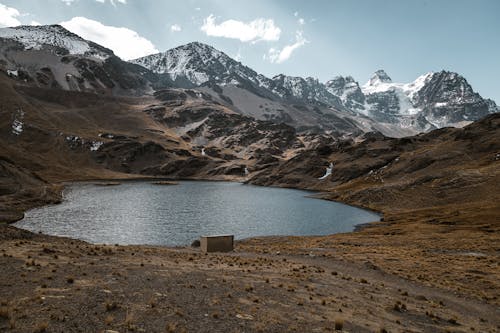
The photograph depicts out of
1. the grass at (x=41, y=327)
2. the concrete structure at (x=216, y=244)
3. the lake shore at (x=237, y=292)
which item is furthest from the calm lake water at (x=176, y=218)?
the grass at (x=41, y=327)

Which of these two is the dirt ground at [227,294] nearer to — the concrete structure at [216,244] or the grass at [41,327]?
the grass at [41,327]

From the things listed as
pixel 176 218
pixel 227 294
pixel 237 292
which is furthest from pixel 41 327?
pixel 176 218

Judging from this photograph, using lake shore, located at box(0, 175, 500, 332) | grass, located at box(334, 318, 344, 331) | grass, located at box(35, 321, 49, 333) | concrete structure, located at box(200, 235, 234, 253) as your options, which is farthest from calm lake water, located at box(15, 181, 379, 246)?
grass, located at box(35, 321, 49, 333)

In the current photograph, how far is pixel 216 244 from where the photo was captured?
53656 mm

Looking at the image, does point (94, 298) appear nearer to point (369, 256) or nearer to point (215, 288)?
point (215, 288)

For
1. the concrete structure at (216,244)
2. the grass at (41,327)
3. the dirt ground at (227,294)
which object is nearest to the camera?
the grass at (41,327)

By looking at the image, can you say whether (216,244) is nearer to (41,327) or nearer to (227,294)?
(227,294)

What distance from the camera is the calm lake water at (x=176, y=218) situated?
83500 mm

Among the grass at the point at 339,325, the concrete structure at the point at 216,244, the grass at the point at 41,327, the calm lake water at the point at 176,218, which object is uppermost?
the calm lake water at the point at 176,218

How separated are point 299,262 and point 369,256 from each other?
40.6ft

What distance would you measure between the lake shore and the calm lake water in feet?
136

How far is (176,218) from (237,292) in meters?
82.0

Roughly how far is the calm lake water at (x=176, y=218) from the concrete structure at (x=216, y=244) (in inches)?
883

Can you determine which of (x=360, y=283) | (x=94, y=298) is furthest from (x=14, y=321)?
(x=360, y=283)
